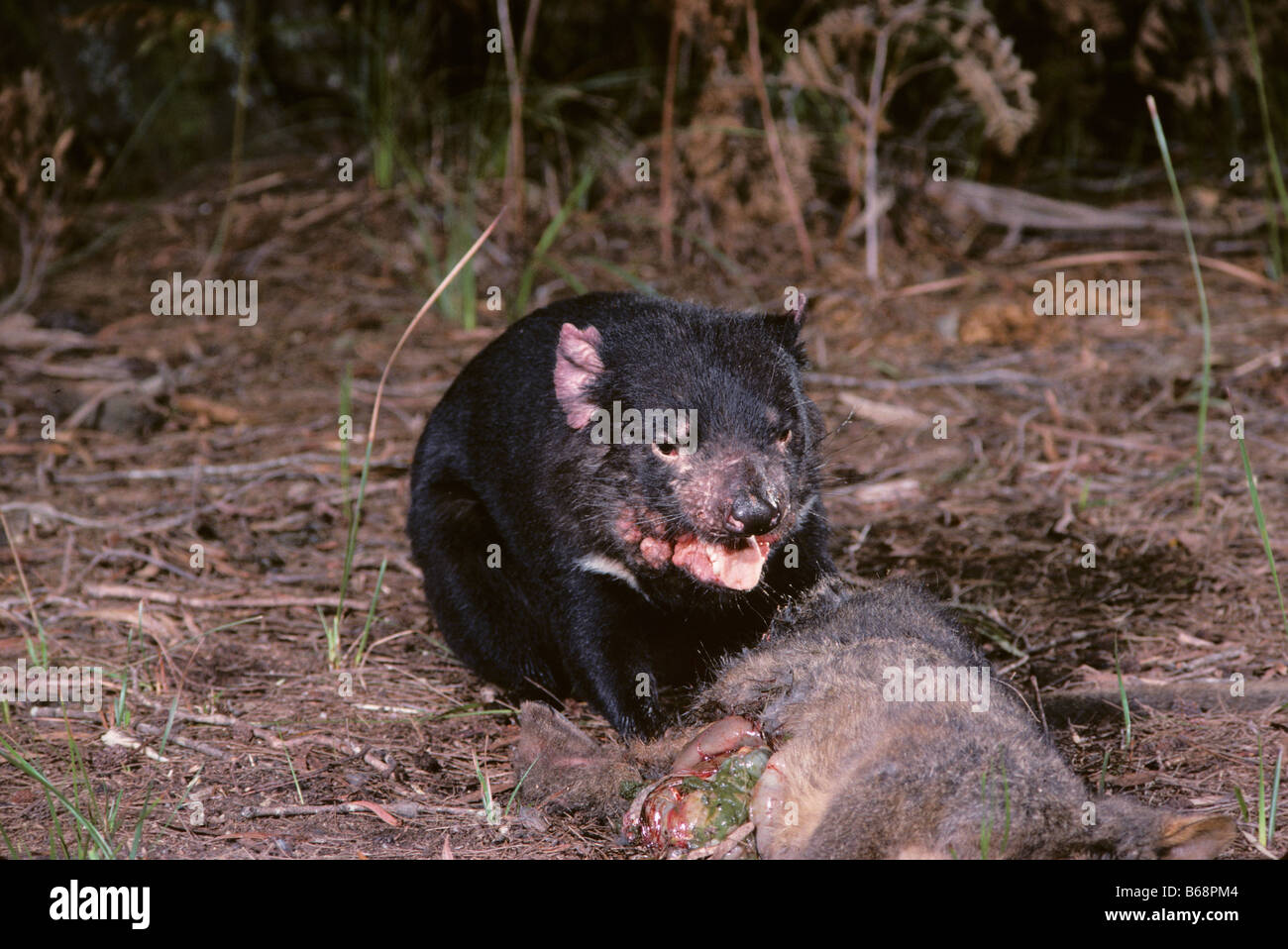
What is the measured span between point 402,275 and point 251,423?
161 cm

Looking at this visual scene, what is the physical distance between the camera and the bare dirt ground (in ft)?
10.1

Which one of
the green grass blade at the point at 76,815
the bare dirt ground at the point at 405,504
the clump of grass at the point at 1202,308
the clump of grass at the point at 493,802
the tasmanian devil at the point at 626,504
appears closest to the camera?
the green grass blade at the point at 76,815

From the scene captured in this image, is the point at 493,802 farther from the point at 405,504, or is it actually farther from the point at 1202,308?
the point at 1202,308

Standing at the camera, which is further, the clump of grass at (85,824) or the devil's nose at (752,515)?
the devil's nose at (752,515)

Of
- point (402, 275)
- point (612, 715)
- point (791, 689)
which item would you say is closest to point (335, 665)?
point (612, 715)

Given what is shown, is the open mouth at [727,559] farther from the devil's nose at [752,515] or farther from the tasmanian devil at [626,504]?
the devil's nose at [752,515]

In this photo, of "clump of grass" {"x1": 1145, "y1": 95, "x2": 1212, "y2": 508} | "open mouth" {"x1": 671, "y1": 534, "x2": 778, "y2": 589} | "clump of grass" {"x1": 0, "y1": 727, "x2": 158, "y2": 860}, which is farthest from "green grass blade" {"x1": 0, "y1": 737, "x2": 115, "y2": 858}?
"clump of grass" {"x1": 1145, "y1": 95, "x2": 1212, "y2": 508}

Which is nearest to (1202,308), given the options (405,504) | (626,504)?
(626,504)

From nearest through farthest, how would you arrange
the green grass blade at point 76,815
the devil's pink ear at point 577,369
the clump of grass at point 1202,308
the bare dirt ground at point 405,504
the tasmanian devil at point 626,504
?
the green grass blade at point 76,815
the bare dirt ground at point 405,504
the tasmanian devil at point 626,504
the devil's pink ear at point 577,369
the clump of grass at point 1202,308

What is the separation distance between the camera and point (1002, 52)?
5922 mm

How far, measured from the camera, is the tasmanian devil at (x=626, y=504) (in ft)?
10.5

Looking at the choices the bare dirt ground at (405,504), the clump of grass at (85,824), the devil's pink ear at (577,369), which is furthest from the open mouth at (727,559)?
the clump of grass at (85,824)

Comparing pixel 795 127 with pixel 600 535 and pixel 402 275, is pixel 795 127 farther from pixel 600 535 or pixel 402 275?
pixel 600 535

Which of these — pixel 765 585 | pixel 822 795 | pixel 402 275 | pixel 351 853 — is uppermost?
pixel 402 275
